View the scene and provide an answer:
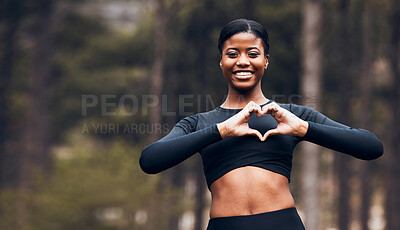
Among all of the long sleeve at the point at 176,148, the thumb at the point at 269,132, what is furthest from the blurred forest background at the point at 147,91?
the long sleeve at the point at 176,148

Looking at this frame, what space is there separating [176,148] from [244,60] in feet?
2.14

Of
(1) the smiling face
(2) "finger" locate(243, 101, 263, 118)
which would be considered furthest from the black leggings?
(1) the smiling face

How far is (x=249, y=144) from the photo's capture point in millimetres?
3326

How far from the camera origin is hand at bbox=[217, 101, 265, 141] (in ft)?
10.4

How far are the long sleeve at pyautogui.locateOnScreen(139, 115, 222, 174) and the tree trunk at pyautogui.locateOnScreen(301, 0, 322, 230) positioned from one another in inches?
459

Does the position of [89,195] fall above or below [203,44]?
below

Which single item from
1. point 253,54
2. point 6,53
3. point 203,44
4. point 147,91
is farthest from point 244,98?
point 147,91

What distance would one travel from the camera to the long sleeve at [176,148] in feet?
10.4

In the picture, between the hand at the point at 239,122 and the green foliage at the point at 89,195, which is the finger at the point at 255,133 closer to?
the hand at the point at 239,122

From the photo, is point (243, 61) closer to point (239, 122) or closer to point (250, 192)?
point (239, 122)

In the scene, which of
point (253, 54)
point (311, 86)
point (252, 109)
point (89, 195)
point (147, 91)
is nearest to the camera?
point (252, 109)

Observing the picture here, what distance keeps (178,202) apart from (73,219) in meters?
5.51

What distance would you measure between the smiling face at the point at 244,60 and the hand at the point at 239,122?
0.75ft

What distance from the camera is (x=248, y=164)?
3322 millimetres
